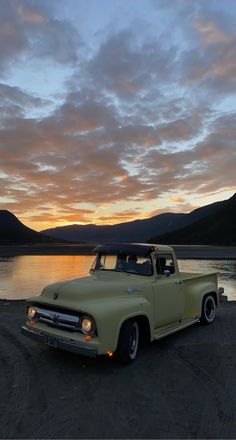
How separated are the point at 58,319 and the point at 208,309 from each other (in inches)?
196

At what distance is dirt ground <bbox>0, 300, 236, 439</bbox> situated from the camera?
448cm

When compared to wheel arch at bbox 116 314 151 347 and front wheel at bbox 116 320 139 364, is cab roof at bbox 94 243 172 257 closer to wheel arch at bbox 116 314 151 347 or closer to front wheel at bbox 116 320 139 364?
wheel arch at bbox 116 314 151 347

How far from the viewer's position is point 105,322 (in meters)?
6.09

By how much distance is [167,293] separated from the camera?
788cm

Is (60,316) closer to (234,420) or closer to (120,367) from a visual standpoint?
(120,367)

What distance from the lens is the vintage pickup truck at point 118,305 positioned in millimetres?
6152

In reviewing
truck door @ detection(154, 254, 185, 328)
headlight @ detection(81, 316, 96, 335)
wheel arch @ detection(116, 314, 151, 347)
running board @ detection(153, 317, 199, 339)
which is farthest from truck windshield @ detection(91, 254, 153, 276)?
headlight @ detection(81, 316, 96, 335)

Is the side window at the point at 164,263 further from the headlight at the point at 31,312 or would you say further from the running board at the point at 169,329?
the headlight at the point at 31,312

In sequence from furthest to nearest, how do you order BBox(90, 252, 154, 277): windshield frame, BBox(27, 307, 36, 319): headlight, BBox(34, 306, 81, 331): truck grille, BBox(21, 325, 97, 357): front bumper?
BBox(90, 252, 154, 277): windshield frame < BBox(27, 307, 36, 319): headlight < BBox(34, 306, 81, 331): truck grille < BBox(21, 325, 97, 357): front bumper

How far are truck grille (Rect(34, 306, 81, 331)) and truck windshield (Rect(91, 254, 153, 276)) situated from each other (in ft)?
6.24

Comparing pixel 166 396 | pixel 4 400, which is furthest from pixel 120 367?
pixel 4 400

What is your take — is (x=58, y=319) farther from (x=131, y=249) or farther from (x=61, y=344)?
(x=131, y=249)

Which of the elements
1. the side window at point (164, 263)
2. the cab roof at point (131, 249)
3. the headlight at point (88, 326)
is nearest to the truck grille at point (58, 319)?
the headlight at point (88, 326)

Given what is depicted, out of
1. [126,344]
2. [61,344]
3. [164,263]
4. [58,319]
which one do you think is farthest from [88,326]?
[164,263]
